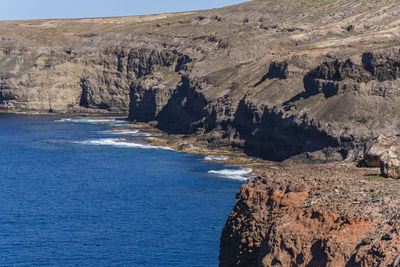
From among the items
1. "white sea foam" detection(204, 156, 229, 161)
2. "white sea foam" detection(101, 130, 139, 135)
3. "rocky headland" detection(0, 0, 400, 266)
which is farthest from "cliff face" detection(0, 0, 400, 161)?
"white sea foam" detection(101, 130, 139, 135)

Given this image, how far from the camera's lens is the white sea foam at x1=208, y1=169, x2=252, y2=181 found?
7787 centimetres

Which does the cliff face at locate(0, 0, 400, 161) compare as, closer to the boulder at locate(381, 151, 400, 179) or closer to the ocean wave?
the ocean wave

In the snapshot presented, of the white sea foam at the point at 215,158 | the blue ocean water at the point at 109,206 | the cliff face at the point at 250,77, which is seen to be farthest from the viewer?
A: the white sea foam at the point at 215,158

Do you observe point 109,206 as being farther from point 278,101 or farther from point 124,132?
point 124,132

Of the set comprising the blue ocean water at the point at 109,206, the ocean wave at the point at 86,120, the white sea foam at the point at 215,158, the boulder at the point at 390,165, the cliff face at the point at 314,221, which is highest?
the boulder at the point at 390,165

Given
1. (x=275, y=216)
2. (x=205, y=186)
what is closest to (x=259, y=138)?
(x=205, y=186)

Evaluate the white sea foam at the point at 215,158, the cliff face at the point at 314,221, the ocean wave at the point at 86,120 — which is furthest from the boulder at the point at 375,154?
the ocean wave at the point at 86,120

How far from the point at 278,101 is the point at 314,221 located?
7048 centimetres

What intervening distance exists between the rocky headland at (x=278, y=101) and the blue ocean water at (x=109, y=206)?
11.6 metres

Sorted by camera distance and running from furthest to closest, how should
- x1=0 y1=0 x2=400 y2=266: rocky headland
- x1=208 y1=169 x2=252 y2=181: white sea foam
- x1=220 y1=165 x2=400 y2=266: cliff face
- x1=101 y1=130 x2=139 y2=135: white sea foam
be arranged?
x1=101 y1=130 x2=139 y2=135: white sea foam, x1=208 y1=169 x2=252 y2=181: white sea foam, x1=0 y1=0 x2=400 y2=266: rocky headland, x1=220 y1=165 x2=400 y2=266: cliff face

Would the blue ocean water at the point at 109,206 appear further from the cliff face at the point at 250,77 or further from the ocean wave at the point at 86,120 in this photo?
the ocean wave at the point at 86,120

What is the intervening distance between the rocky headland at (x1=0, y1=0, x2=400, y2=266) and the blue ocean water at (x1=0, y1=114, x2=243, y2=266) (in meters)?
11.6

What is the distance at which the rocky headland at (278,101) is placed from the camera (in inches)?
1061

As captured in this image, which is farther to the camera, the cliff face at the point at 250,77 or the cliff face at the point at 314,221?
the cliff face at the point at 250,77
